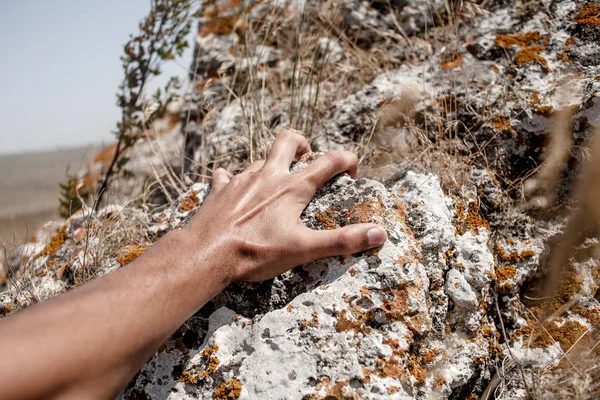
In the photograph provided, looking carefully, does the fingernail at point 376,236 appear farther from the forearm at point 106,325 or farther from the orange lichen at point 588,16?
the orange lichen at point 588,16

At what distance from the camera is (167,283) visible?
1361 mm

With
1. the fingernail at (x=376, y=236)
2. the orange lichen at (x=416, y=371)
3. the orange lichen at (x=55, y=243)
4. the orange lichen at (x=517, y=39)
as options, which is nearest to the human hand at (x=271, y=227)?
the fingernail at (x=376, y=236)

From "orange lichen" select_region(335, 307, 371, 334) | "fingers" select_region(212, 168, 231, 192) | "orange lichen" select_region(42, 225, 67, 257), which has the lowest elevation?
"orange lichen" select_region(42, 225, 67, 257)

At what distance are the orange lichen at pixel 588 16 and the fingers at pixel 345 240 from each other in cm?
180

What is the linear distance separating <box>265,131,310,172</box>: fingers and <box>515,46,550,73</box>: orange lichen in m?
1.34

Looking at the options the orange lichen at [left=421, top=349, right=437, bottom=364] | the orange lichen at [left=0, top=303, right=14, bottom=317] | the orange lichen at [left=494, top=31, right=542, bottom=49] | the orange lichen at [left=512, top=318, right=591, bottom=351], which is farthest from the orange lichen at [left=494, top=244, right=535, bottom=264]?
the orange lichen at [left=0, top=303, right=14, bottom=317]

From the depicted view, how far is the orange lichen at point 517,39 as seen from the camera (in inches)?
92.5

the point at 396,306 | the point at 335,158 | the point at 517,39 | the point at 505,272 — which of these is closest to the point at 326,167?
the point at 335,158

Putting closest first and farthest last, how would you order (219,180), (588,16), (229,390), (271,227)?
→ (229,390)
(271,227)
(219,180)
(588,16)

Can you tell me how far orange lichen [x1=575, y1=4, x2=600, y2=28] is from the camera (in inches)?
87.0

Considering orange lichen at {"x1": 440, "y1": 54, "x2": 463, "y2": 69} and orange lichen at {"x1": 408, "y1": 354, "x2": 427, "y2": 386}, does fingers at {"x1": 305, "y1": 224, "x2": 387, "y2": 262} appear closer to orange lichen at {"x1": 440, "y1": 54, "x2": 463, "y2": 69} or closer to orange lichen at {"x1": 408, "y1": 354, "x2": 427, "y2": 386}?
orange lichen at {"x1": 408, "y1": 354, "x2": 427, "y2": 386}

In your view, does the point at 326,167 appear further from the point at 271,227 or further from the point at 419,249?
the point at 419,249

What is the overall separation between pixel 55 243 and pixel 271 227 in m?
1.61

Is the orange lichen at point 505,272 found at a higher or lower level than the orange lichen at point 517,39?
lower
